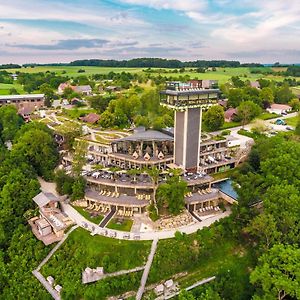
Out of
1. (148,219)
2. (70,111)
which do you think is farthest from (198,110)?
(70,111)

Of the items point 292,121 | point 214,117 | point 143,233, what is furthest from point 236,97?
point 143,233

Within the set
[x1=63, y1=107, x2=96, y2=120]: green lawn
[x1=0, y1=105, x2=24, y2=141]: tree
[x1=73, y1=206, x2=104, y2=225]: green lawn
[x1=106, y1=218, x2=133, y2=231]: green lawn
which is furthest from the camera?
[x1=63, y1=107, x2=96, y2=120]: green lawn

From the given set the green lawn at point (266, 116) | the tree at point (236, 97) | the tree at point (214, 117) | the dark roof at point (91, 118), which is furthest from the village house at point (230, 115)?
the dark roof at point (91, 118)

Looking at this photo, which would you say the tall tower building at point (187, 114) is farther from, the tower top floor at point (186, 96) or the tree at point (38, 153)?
the tree at point (38, 153)

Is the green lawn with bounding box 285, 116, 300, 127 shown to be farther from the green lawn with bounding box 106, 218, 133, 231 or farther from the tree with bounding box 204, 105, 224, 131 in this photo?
the green lawn with bounding box 106, 218, 133, 231

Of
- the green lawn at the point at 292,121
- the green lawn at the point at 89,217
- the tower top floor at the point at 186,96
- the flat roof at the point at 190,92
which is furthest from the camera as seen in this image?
the green lawn at the point at 292,121

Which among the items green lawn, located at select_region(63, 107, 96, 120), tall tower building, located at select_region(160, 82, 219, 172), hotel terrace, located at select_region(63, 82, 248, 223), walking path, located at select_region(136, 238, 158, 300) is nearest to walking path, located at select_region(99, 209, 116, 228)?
hotel terrace, located at select_region(63, 82, 248, 223)

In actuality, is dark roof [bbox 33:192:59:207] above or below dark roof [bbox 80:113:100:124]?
below

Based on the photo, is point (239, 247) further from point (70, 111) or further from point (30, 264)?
point (70, 111)
